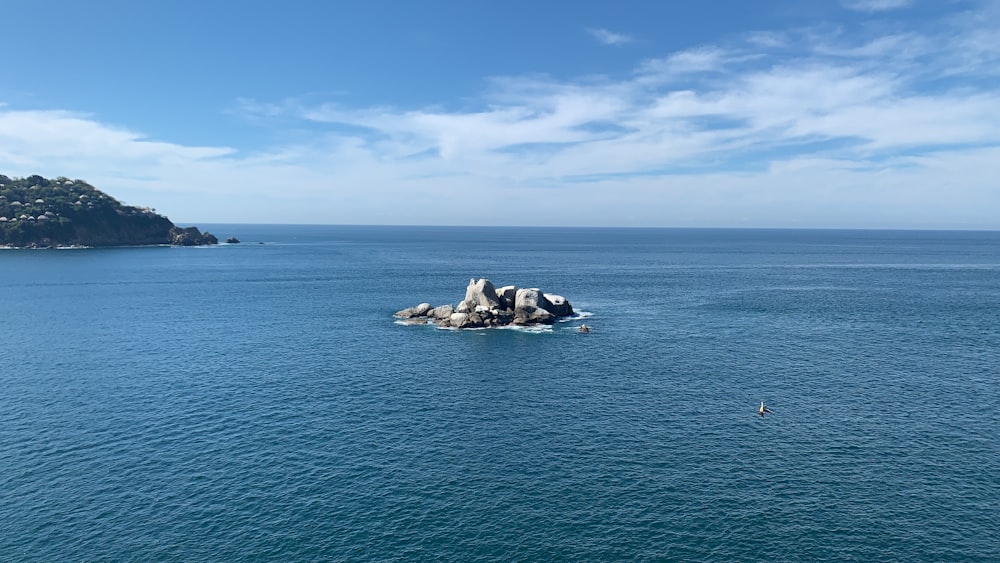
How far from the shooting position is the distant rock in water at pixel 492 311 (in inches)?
4535

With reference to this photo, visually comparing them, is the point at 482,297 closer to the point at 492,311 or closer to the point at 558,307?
the point at 492,311

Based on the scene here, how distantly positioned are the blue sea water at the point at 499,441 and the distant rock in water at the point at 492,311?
22.1 ft

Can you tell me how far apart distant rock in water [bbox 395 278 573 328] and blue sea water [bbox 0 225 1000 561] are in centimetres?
672

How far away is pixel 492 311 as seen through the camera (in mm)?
116500

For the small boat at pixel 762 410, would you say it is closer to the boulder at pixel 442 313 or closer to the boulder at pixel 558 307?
the boulder at pixel 558 307

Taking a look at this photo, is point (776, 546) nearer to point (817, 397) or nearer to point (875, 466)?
point (875, 466)

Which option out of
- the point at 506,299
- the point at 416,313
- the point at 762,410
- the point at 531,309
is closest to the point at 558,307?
the point at 531,309

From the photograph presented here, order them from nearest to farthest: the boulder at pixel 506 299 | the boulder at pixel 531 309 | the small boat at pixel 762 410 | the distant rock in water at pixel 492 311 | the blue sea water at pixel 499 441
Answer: the blue sea water at pixel 499 441, the small boat at pixel 762 410, the distant rock in water at pixel 492 311, the boulder at pixel 531 309, the boulder at pixel 506 299

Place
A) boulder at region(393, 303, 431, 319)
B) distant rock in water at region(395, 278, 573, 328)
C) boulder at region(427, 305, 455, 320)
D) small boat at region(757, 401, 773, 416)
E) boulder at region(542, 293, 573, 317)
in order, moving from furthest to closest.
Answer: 1. boulder at region(542, 293, 573, 317)
2. boulder at region(393, 303, 431, 319)
3. boulder at region(427, 305, 455, 320)
4. distant rock in water at region(395, 278, 573, 328)
5. small boat at region(757, 401, 773, 416)

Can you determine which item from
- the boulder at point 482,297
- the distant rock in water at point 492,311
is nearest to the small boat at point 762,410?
the distant rock in water at point 492,311

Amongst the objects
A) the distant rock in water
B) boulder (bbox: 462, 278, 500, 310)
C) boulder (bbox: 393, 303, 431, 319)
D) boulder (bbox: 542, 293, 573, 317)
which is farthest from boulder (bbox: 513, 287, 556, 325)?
boulder (bbox: 393, 303, 431, 319)

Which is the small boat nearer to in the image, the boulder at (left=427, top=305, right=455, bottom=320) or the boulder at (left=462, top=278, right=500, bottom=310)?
the boulder at (left=462, top=278, right=500, bottom=310)

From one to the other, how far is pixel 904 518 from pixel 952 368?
5120 centimetres

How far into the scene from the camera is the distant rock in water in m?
115
